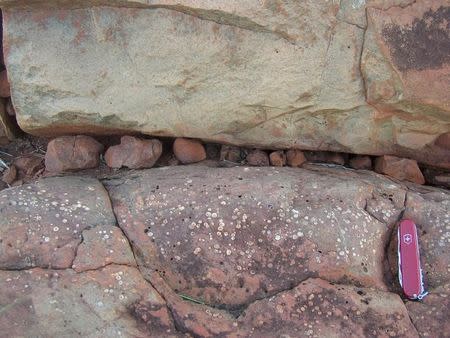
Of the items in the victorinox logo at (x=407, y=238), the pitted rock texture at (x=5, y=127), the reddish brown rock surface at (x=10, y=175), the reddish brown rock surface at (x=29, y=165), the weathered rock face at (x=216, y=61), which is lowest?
the reddish brown rock surface at (x=10, y=175)

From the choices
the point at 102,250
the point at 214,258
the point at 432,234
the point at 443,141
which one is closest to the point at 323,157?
the point at 443,141

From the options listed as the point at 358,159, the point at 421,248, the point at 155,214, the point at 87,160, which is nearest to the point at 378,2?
the point at 358,159

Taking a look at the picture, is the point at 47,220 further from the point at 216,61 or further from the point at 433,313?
the point at 433,313

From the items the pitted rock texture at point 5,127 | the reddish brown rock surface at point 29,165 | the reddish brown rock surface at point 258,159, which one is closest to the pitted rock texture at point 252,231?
the reddish brown rock surface at point 258,159

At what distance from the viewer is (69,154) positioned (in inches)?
118

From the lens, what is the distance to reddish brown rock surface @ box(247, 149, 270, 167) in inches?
120

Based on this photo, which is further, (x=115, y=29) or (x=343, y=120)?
(x=343, y=120)

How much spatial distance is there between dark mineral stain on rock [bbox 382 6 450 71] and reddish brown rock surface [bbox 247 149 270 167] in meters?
0.80

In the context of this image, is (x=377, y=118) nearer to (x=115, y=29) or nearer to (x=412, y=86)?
(x=412, y=86)

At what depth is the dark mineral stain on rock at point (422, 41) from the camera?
2756 mm

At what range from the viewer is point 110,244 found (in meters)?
2.52

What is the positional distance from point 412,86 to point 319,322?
1.20 meters

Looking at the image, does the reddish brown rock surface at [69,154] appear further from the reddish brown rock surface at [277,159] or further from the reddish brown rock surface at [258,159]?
the reddish brown rock surface at [277,159]

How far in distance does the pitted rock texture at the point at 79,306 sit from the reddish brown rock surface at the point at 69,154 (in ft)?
2.35
